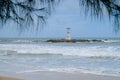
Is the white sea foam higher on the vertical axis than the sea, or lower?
lower

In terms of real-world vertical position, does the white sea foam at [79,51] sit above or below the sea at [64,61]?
below

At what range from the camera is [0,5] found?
2.66m

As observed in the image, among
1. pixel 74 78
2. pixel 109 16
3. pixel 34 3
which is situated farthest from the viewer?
pixel 74 78

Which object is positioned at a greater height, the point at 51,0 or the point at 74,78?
the point at 51,0

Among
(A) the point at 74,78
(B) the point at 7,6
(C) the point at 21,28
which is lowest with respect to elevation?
(A) the point at 74,78

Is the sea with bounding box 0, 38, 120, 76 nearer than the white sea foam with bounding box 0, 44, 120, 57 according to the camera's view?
Yes

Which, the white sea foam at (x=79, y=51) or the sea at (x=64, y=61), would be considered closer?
the sea at (x=64, y=61)

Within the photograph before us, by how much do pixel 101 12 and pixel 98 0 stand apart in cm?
10

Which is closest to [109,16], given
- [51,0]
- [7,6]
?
[51,0]

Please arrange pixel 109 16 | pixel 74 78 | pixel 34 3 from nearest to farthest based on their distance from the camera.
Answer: pixel 109 16 → pixel 34 3 → pixel 74 78

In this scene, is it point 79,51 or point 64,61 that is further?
point 79,51

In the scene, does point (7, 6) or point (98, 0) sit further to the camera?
point (7, 6)

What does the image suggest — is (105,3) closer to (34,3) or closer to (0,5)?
(34,3)

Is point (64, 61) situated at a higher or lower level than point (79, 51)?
higher
